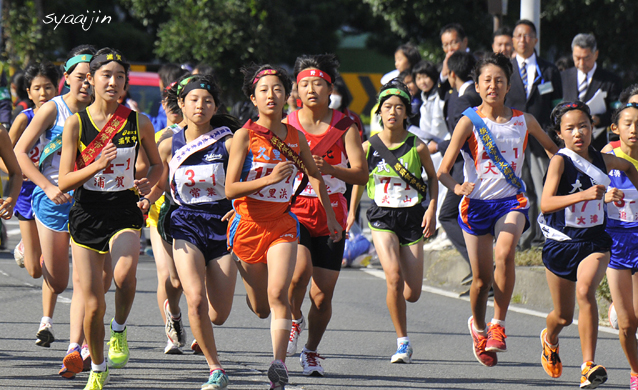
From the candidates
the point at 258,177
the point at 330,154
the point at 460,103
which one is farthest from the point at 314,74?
the point at 460,103

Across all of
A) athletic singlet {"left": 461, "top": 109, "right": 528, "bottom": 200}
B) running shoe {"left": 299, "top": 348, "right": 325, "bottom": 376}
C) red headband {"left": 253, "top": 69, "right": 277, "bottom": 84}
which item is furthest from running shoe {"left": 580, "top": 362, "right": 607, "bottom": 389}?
red headband {"left": 253, "top": 69, "right": 277, "bottom": 84}

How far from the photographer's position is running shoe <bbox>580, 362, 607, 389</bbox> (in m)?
5.91

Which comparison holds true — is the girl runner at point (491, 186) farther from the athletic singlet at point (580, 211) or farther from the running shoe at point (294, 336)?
the running shoe at point (294, 336)

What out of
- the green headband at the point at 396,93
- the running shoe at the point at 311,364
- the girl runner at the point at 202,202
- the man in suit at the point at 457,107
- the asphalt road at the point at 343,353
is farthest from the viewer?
the man in suit at the point at 457,107

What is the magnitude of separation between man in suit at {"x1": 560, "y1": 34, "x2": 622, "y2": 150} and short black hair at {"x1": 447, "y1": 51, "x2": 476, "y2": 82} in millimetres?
1405

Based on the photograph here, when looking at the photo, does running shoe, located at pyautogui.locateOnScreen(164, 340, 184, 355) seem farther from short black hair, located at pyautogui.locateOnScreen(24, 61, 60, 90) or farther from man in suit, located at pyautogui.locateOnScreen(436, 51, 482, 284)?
man in suit, located at pyautogui.locateOnScreen(436, 51, 482, 284)

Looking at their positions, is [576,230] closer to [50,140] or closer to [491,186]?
[491,186]

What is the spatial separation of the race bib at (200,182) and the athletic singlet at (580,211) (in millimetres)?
2169

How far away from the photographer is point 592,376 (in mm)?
5922

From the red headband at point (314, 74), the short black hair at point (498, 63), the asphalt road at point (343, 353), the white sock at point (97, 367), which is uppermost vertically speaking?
the short black hair at point (498, 63)

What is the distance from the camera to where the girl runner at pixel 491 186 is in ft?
22.7

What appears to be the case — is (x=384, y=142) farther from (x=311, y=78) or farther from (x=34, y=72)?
(x=34, y=72)

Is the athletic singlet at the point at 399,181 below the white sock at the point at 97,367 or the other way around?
the other way around

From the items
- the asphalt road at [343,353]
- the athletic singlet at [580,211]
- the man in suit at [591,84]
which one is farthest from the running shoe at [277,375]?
the man in suit at [591,84]
